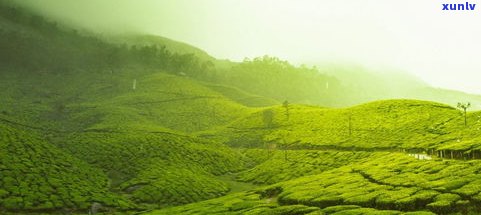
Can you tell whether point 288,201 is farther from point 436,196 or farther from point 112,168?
point 112,168

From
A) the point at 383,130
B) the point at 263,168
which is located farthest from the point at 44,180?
the point at 383,130

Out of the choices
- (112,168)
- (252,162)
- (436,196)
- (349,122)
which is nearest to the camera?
(436,196)

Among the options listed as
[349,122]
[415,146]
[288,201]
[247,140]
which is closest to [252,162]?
[247,140]

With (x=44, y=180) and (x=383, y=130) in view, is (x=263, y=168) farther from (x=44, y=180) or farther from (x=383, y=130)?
(x=44, y=180)

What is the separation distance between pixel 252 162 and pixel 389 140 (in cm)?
5355

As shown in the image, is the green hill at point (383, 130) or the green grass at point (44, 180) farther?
the green hill at point (383, 130)

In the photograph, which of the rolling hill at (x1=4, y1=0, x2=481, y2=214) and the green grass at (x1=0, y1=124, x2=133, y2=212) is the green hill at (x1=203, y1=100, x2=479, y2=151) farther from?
the green grass at (x1=0, y1=124, x2=133, y2=212)

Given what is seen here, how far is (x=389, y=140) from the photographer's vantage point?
483 feet

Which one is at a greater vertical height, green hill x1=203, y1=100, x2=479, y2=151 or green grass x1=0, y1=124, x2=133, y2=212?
green hill x1=203, y1=100, x2=479, y2=151

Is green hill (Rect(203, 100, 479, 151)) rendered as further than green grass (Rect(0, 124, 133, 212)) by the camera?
Yes

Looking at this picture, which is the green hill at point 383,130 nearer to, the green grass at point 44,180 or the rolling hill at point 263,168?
the rolling hill at point 263,168

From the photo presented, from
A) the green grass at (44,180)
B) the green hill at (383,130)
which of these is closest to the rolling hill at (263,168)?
the green grass at (44,180)

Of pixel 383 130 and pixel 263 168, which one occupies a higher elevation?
pixel 383 130

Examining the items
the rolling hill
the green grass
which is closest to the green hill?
the rolling hill
